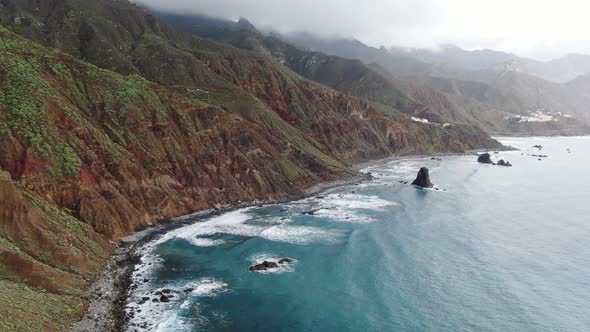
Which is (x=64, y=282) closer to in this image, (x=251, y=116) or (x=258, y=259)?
(x=258, y=259)

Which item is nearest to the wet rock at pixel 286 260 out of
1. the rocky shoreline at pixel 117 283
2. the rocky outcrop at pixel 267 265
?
the rocky outcrop at pixel 267 265

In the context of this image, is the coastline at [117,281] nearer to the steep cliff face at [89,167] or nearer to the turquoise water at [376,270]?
the steep cliff face at [89,167]

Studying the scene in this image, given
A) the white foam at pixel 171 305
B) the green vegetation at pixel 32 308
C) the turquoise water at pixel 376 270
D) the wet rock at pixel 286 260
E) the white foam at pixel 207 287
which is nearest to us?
the green vegetation at pixel 32 308

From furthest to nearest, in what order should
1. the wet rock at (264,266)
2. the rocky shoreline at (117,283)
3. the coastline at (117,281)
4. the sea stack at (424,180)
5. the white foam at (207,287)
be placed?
the sea stack at (424,180)
the wet rock at (264,266)
the white foam at (207,287)
the coastline at (117,281)
the rocky shoreline at (117,283)

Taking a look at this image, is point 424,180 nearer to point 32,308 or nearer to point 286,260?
point 286,260

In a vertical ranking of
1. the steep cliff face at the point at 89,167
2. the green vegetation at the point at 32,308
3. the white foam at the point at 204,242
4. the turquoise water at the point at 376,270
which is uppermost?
the steep cliff face at the point at 89,167

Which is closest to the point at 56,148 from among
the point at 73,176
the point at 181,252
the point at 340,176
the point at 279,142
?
the point at 73,176

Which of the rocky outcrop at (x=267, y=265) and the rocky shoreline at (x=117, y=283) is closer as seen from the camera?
the rocky shoreline at (x=117, y=283)
